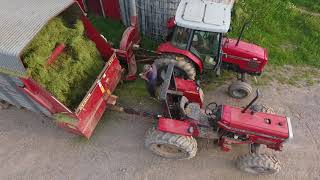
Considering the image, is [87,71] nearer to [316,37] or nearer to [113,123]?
[113,123]

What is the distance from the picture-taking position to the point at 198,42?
8320 millimetres

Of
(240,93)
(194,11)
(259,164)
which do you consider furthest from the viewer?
(240,93)

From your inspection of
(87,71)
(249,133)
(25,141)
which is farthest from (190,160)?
(25,141)

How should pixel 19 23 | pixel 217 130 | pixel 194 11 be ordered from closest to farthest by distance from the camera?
pixel 19 23, pixel 217 130, pixel 194 11

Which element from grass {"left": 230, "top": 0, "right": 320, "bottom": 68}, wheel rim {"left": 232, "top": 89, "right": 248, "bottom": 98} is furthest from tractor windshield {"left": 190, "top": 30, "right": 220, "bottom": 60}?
grass {"left": 230, "top": 0, "right": 320, "bottom": 68}

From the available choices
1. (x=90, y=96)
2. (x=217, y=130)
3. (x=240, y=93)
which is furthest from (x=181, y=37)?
(x=90, y=96)

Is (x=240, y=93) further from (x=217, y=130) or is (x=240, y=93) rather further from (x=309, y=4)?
(x=309, y=4)

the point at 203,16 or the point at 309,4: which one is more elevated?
the point at 203,16

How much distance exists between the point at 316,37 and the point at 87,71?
7152 millimetres

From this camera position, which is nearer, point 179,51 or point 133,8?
point 179,51

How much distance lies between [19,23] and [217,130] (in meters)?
4.57

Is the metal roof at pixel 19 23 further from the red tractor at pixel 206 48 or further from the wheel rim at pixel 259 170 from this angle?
the wheel rim at pixel 259 170

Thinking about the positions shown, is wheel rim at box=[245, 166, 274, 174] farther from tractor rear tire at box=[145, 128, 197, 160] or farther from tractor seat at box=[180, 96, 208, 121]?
tractor seat at box=[180, 96, 208, 121]

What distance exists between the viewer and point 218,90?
9406 millimetres
